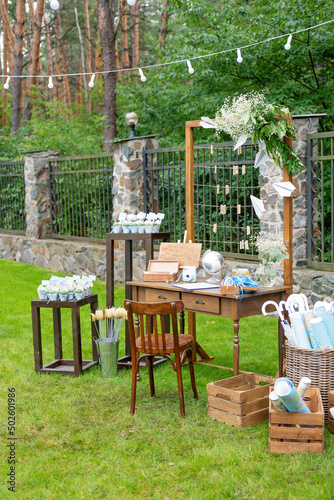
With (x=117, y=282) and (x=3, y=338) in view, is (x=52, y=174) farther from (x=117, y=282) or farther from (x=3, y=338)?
(x=3, y=338)

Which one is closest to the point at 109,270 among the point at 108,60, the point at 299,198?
the point at 299,198

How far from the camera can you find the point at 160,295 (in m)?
4.89

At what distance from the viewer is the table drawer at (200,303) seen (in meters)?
4.50

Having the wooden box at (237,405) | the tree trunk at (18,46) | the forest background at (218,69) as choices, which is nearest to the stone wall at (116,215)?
the forest background at (218,69)

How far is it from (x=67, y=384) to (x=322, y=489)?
248cm

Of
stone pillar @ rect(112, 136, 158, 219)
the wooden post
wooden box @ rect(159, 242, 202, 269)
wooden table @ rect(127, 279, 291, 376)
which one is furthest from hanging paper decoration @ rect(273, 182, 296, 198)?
stone pillar @ rect(112, 136, 158, 219)

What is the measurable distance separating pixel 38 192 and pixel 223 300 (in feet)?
25.7

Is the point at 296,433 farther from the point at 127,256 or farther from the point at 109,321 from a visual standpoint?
the point at 127,256

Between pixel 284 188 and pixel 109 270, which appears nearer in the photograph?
pixel 284 188

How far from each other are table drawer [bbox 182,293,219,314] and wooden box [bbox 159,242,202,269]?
1.58 ft

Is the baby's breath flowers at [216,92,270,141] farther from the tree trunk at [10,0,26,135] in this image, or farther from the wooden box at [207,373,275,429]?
the tree trunk at [10,0,26,135]

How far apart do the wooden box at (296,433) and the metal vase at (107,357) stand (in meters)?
1.87

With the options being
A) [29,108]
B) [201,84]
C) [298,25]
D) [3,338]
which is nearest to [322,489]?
[3,338]

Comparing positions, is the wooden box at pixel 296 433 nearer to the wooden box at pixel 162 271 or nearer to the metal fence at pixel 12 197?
the wooden box at pixel 162 271
